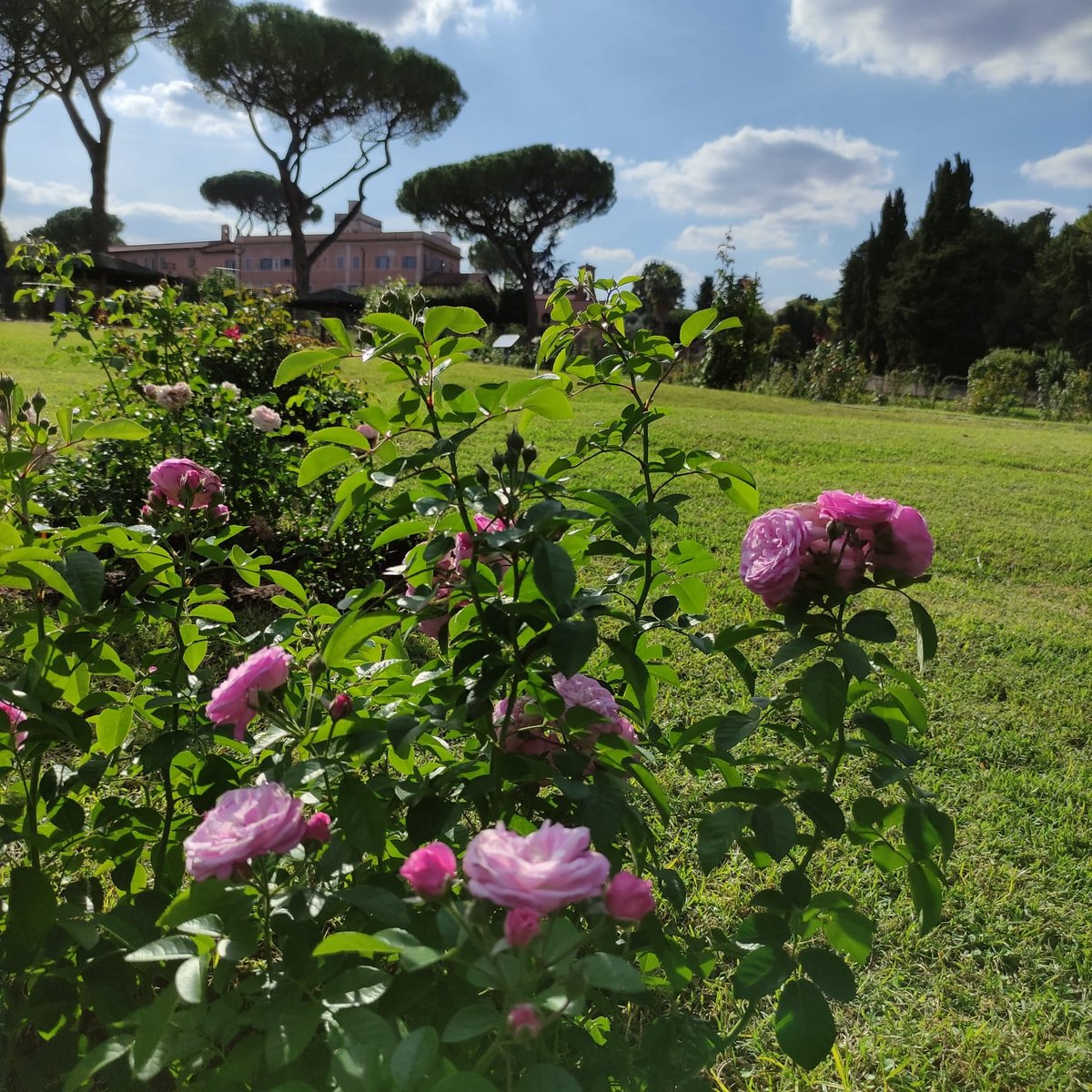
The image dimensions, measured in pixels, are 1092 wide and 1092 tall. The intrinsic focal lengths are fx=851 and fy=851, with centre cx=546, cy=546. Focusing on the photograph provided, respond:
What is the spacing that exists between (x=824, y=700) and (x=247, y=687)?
577mm

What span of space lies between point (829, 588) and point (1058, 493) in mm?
5911

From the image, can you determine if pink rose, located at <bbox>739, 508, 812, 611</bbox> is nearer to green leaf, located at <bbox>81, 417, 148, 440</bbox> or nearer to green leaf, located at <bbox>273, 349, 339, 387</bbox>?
green leaf, located at <bbox>273, 349, 339, 387</bbox>

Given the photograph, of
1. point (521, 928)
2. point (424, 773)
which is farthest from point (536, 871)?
point (424, 773)

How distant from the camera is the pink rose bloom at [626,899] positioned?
0.58 m

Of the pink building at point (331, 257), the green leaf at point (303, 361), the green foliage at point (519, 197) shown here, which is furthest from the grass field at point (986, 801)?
the pink building at point (331, 257)

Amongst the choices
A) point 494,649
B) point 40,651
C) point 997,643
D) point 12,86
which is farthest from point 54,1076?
point 12,86

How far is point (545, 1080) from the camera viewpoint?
21.6 inches

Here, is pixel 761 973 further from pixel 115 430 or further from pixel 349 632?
pixel 115 430

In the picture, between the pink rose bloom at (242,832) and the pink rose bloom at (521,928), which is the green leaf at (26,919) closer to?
the pink rose bloom at (242,832)

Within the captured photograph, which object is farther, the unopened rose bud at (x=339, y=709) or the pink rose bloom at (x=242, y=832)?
the unopened rose bud at (x=339, y=709)

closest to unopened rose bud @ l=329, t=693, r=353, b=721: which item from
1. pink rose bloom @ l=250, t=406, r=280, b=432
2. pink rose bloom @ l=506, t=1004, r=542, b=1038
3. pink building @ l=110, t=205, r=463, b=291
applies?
pink rose bloom @ l=506, t=1004, r=542, b=1038

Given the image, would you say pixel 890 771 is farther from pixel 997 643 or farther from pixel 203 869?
pixel 997 643

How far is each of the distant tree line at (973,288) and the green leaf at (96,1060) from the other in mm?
26165

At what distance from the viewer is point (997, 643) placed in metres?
3.21
